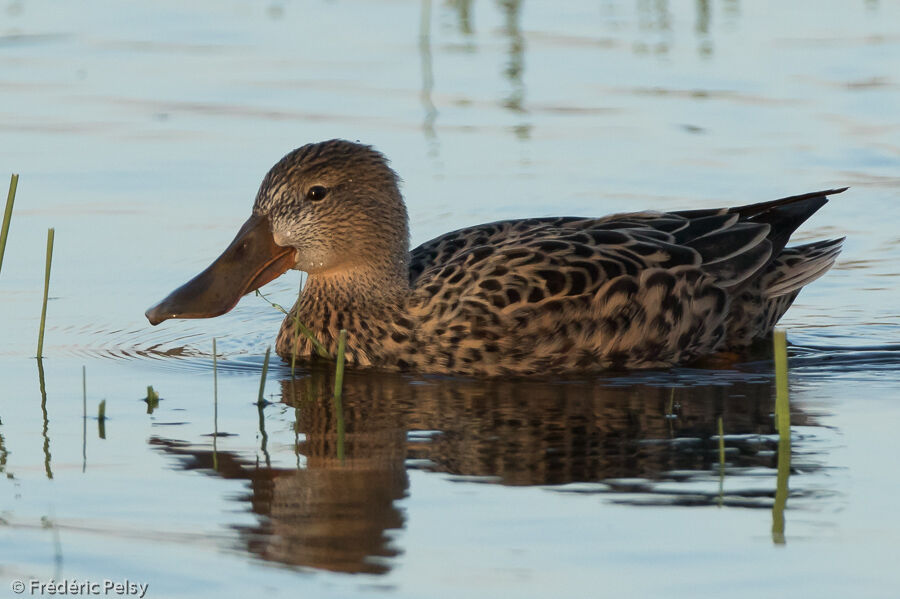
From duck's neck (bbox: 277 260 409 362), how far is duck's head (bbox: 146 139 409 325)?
0.02 metres

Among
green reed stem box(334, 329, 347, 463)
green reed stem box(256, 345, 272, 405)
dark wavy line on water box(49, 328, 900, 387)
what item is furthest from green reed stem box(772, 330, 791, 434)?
green reed stem box(256, 345, 272, 405)

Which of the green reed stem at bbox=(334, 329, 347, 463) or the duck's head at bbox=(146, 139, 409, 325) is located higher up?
the duck's head at bbox=(146, 139, 409, 325)

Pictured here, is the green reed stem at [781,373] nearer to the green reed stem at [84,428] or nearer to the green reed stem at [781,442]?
the green reed stem at [781,442]

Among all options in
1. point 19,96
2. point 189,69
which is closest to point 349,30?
point 189,69

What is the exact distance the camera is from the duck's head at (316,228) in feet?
28.3

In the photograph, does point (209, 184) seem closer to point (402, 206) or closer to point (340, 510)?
point (402, 206)

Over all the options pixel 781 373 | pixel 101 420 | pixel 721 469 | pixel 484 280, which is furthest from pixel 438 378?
pixel 781 373

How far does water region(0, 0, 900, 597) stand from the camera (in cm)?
581

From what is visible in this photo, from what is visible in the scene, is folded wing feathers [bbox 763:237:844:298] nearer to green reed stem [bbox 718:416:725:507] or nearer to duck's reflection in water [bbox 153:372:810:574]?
duck's reflection in water [bbox 153:372:810:574]

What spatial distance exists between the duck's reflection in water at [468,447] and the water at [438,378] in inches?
0.8

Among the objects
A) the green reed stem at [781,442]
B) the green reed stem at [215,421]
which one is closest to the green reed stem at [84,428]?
the green reed stem at [215,421]

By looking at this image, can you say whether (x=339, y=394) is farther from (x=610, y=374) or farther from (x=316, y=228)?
(x=610, y=374)

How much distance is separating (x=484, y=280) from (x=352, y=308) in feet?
2.44

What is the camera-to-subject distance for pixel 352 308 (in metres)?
8.86
